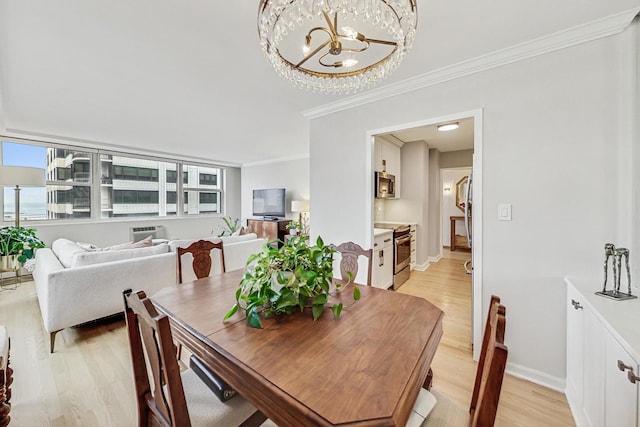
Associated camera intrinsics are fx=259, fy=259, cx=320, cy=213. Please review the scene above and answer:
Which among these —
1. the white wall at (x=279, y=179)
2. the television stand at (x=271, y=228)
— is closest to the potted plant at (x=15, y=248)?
the television stand at (x=271, y=228)

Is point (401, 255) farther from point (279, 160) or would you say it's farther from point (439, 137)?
point (279, 160)

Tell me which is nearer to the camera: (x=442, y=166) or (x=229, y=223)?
(x=442, y=166)

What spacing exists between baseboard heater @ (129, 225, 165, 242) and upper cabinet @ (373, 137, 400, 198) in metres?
5.32

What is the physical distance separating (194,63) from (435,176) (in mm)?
4928

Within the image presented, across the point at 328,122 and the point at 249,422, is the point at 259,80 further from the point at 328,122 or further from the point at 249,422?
the point at 249,422

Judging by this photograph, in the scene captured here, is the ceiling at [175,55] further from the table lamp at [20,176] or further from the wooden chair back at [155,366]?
Answer: the wooden chair back at [155,366]

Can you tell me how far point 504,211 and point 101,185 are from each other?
22.5ft

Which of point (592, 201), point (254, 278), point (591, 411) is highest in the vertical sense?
point (592, 201)

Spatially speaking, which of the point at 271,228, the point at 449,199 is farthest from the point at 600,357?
the point at 449,199

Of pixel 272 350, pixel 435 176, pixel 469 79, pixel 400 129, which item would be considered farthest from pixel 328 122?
pixel 435 176

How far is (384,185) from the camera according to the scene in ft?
12.9

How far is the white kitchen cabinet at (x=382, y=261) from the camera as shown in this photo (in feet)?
10.2

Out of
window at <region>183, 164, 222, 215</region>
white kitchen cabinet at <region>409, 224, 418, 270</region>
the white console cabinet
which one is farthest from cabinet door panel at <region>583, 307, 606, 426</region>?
window at <region>183, 164, 222, 215</region>

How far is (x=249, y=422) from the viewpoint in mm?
1102
